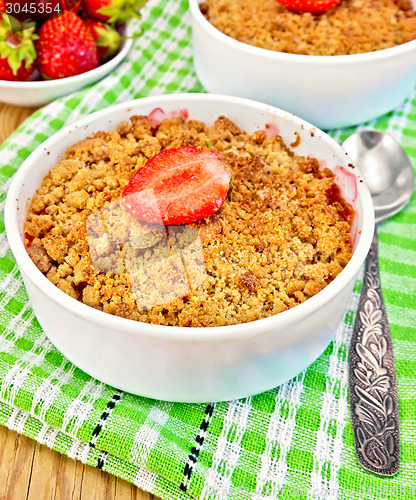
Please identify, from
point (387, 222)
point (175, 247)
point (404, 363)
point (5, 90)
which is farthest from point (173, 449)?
point (5, 90)

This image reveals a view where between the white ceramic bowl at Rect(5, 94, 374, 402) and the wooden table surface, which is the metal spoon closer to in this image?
the white ceramic bowl at Rect(5, 94, 374, 402)

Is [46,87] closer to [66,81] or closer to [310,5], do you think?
[66,81]

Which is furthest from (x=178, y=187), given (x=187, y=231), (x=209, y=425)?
(x=209, y=425)

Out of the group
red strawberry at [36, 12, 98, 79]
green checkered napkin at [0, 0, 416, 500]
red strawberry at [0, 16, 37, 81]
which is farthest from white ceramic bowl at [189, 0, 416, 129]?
green checkered napkin at [0, 0, 416, 500]

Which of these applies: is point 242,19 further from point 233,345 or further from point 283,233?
point 233,345

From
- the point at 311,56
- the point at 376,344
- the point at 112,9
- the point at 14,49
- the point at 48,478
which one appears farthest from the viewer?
the point at 112,9

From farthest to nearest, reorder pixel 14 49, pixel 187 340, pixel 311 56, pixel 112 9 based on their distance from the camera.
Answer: pixel 112 9 < pixel 14 49 < pixel 311 56 < pixel 187 340
